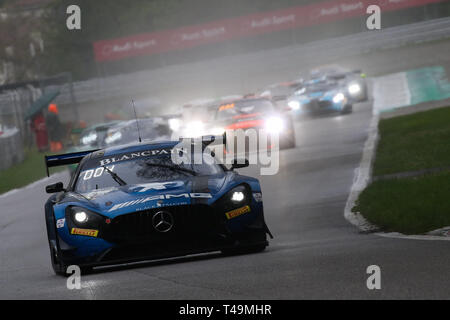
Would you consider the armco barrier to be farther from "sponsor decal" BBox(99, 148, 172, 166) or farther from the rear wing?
"sponsor decal" BBox(99, 148, 172, 166)

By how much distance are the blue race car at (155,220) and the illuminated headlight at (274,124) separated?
14.1 metres

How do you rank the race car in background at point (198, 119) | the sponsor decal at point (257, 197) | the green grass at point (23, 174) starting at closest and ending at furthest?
the sponsor decal at point (257, 197) → the race car in background at point (198, 119) → the green grass at point (23, 174)

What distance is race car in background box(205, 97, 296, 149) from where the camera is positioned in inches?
969

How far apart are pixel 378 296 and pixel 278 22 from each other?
5774 cm

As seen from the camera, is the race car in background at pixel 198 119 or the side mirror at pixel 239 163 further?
the race car in background at pixel 198 119

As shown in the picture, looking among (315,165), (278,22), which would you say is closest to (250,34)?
(278,22)

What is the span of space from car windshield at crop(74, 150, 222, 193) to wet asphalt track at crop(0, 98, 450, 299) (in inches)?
33.2

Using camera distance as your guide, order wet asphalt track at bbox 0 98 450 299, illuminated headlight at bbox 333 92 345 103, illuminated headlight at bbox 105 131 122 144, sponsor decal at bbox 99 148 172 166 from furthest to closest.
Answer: illuminated headlight at bbox 333 92 345 103, illuminated headlight at bbox 105 131 122 144, sponsor decal at bbox 99 148 172 166, wet asphalt track at bbox 0 98 450 299

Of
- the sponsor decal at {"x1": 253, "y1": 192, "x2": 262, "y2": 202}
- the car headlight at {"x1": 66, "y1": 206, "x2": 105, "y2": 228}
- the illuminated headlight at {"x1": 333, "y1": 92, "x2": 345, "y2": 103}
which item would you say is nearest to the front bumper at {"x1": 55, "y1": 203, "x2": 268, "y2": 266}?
the car headlight at {"x1": 66, "y1": 206, "x2": 105, "y2": 228}

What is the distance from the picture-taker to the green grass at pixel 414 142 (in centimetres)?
1717

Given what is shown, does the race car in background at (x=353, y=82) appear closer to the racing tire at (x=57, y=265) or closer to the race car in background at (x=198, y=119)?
the race car in background at (x=198, y=119)

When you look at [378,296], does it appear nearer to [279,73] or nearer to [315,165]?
[315,165]

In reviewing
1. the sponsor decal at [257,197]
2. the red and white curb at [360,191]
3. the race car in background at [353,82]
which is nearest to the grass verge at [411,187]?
the red and white curb at [360,191]

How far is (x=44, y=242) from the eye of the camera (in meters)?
14.1
